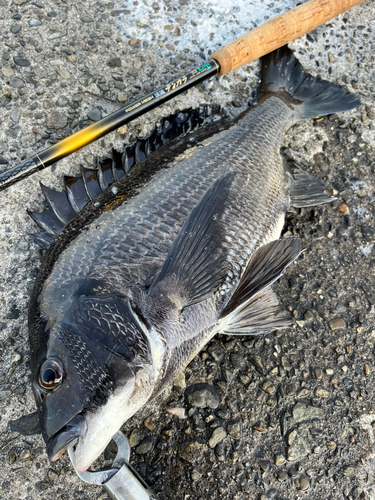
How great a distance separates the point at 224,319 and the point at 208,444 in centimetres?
71

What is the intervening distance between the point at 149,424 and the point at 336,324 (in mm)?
1324

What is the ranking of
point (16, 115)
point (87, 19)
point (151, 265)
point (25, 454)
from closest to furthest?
point (151, 265) < point (25, 454) < point (16, 115) < point (87, 19)

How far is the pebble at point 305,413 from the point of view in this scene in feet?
7.15

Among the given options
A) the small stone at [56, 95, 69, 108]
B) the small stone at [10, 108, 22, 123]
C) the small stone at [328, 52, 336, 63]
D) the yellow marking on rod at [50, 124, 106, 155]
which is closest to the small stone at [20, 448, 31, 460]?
the yellow marking on rod at [50, 124, 106, 155]

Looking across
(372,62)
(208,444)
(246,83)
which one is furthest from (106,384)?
(372,62)

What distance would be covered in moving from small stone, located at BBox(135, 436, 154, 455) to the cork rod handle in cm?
237

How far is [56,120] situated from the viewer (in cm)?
259

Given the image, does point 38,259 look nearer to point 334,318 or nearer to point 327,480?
point 334,318

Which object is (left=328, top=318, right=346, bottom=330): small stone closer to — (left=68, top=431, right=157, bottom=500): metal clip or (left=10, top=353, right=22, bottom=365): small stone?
(left=68, top=431, right=157, bottom=500): metal clip

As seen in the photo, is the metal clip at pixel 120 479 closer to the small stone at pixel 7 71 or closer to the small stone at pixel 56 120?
the small stone at pixel 56 120

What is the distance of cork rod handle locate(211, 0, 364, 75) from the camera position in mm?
2541

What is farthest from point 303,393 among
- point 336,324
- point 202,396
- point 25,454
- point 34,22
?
point 34,22

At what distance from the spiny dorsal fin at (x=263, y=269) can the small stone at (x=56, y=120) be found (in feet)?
5.32

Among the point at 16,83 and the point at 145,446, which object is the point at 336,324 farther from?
the point at 16,83
